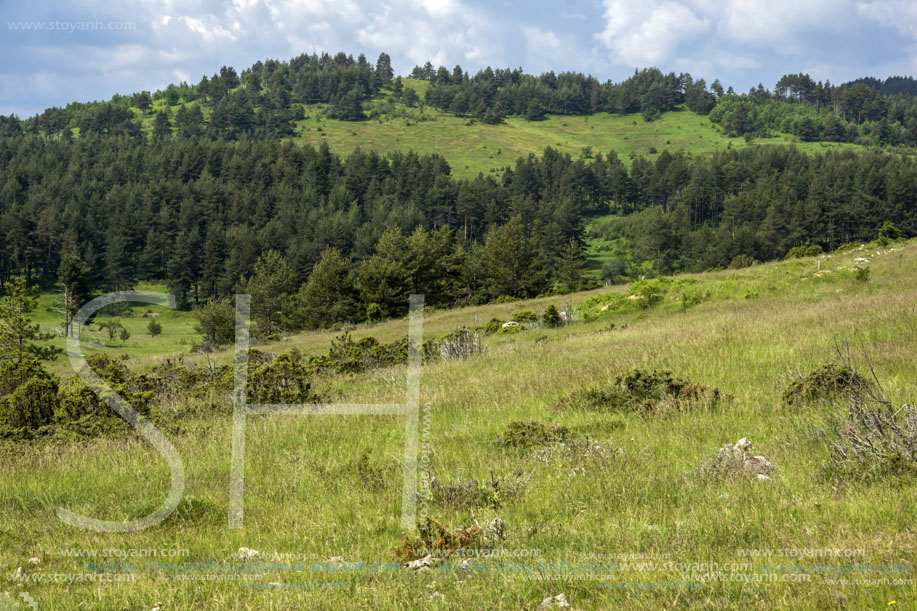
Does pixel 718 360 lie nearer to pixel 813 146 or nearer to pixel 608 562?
→ pixel 608 562

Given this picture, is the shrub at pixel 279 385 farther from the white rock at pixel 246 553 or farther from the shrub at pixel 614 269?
the shrub at pixel 614 269

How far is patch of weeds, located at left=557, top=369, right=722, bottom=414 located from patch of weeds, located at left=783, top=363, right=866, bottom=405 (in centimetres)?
83

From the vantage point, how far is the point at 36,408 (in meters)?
10.4

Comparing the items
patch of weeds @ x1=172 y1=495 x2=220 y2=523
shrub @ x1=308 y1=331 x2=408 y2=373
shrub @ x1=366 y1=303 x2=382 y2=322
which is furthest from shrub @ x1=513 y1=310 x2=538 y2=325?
shrub @ x1=366 y1=303 x2=382 y2=322

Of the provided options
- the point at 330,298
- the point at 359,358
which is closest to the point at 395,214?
the point at 330,298

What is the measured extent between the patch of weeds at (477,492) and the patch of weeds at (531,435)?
1138 millimetres

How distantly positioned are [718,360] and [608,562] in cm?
716

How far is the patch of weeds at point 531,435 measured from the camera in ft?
20.9

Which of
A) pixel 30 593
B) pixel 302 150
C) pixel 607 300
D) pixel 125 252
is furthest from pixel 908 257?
pixel 302 150

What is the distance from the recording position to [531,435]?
658 centimetres

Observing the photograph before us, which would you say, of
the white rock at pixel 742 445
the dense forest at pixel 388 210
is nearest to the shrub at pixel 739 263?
the dense forest at pixel 388 210

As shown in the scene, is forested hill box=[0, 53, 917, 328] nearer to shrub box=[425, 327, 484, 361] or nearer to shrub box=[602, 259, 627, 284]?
shrub box=[602, 259, 627, 284]

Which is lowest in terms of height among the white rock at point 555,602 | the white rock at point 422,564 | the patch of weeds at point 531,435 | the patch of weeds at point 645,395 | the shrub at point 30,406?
the shrub at point 30,406

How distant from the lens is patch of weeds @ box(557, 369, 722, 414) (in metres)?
7.29
